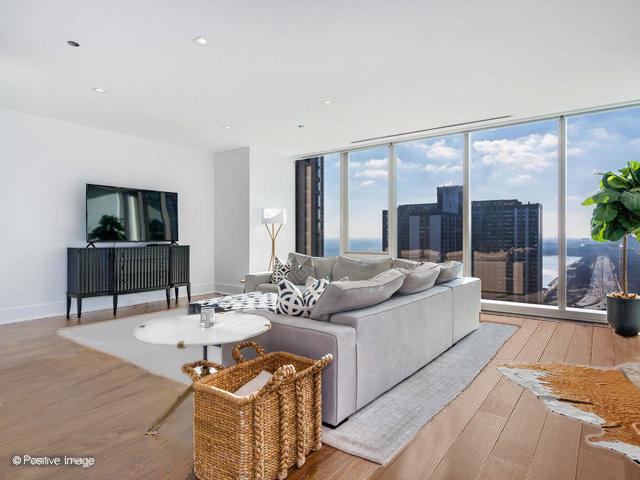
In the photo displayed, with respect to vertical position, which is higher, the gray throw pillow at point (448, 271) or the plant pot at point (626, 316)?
the gray throw pillow at point (448, 271)

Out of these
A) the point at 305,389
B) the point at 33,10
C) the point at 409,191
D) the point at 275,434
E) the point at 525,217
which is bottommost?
the point at 275,434

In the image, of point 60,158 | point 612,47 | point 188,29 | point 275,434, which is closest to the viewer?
point 275,434

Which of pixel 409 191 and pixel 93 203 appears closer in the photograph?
pixel 93 203

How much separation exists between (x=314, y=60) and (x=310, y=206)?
411 centimetres

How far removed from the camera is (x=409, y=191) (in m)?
6.16

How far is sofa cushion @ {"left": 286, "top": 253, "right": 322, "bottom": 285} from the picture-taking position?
5.06m

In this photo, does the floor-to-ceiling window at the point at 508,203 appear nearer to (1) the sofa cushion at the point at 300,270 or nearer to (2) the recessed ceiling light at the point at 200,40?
(1) the sofa cushion at the point at 300,270

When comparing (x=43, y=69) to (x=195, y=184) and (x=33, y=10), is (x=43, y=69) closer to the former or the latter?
(x=33, y=10)

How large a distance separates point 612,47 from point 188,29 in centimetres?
322

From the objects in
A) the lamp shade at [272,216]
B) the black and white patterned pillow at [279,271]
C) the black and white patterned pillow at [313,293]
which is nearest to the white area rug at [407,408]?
the black and white patterned pillow at [313,293]

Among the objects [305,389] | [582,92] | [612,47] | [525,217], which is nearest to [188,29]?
[305,389]

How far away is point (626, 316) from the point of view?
4004 mm

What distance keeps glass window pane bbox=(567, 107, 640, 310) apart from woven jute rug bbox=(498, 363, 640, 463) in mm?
1866

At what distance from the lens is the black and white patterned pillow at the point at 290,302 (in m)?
2.44
